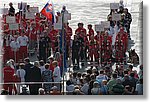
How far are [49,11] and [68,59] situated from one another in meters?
0.52

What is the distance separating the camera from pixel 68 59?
12.9 metres

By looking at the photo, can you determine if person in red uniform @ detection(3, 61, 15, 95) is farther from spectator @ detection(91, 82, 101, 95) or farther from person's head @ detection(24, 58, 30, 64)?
spectator @ detection(91, 82, 101, 95)

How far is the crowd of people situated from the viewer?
12.9 m

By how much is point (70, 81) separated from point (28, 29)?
676 mm

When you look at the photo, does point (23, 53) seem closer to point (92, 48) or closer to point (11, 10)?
point (11, 10)

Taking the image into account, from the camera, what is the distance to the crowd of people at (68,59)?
508 inches

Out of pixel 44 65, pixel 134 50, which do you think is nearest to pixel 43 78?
pixel 44 65

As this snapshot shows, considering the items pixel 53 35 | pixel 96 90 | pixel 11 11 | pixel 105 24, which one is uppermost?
pixel 11 11

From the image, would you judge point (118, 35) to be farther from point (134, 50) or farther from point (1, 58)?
point (1, 58)

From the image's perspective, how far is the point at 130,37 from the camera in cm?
1287

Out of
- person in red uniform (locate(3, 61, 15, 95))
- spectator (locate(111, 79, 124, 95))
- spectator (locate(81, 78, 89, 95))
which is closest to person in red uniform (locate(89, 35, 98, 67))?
spectator (locate(81, 78, 89, 95))

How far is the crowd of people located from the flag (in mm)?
39

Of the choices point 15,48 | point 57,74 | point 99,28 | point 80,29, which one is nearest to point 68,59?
point 57,74

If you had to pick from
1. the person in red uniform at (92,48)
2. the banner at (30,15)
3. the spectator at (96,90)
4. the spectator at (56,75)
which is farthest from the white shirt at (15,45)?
the spectator at (96,90)
